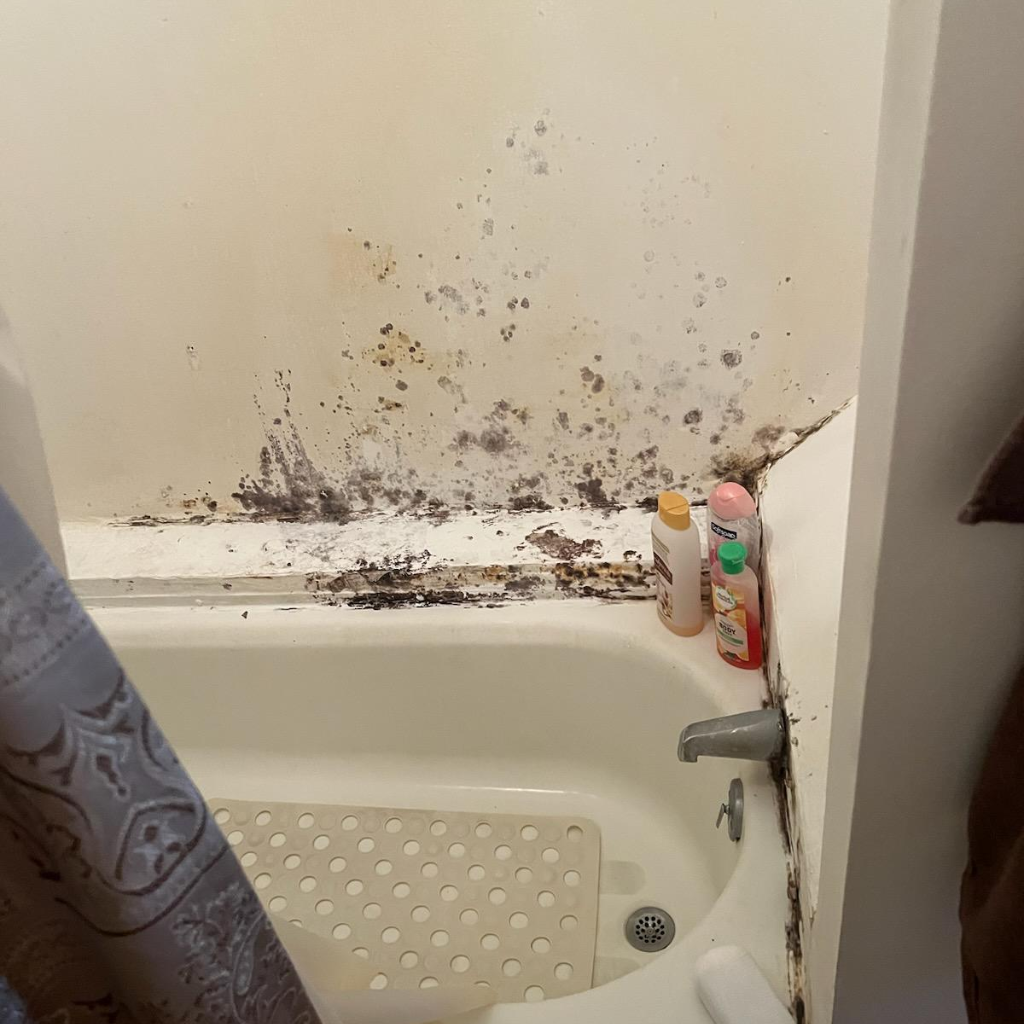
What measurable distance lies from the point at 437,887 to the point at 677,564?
0.57m

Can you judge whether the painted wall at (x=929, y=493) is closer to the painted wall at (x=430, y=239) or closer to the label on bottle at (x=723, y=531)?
the label on bottle at (x=723, y=531)

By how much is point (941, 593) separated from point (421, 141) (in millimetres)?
816

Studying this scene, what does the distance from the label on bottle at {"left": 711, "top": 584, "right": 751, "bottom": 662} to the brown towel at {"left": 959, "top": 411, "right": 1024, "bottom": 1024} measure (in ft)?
1.97

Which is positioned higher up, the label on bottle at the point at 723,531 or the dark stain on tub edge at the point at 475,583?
the label on bottle at the point at 723,531

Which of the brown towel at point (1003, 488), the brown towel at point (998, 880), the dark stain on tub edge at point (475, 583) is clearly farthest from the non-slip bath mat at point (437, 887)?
the brown towel at point (1003, 488)

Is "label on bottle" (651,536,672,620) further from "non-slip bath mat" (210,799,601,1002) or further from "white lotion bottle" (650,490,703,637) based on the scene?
"non-slip bath mat" (210,799,601,1002)

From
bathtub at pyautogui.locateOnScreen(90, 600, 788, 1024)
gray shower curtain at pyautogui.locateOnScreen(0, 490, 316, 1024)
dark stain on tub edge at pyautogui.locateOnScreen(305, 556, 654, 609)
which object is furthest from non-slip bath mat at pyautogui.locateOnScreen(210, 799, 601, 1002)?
gray shower curtain at pyautogui.locateOnScreen(0, 490, 316, 1024)

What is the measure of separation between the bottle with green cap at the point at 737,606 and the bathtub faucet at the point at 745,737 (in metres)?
0.14

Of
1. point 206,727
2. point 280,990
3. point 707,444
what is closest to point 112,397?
point 206,727

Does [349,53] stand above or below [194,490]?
above

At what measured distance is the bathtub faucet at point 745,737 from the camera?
909 mm

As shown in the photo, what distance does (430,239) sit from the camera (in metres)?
1.06

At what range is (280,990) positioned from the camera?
20.8 inches

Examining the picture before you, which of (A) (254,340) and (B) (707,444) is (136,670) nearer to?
(A) (254,340)
